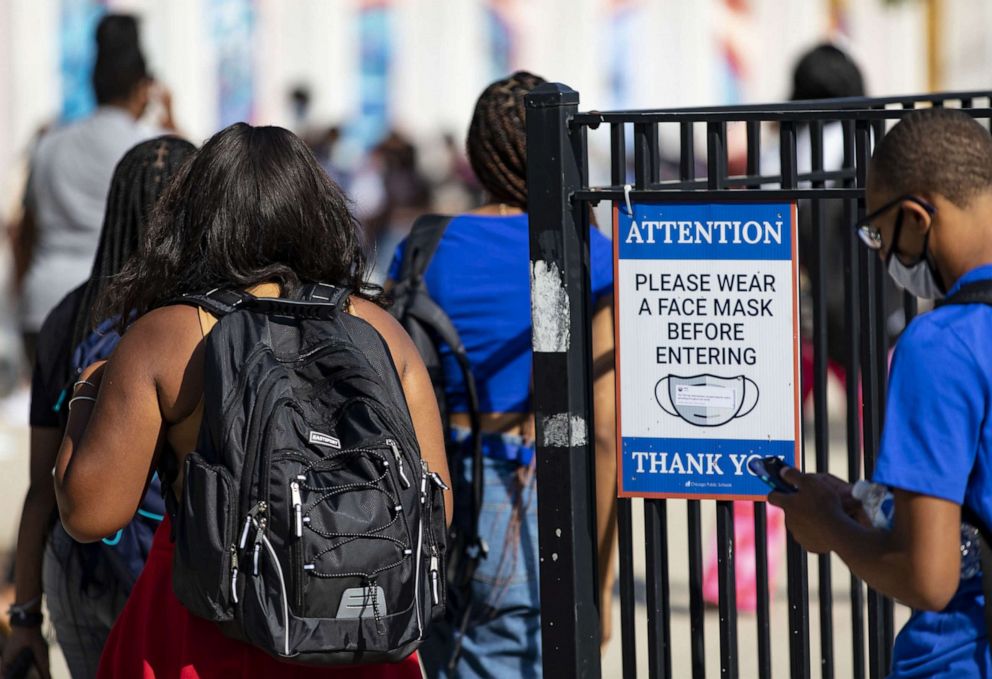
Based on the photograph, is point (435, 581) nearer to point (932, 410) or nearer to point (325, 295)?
point (325, 295)

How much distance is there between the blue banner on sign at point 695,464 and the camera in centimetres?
296

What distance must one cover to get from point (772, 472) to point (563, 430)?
0.68 m

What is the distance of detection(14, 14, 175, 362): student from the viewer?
5543mm

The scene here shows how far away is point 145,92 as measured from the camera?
221 inches

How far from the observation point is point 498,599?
12.8 feet

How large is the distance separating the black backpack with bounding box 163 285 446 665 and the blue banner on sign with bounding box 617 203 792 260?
640 millimetres

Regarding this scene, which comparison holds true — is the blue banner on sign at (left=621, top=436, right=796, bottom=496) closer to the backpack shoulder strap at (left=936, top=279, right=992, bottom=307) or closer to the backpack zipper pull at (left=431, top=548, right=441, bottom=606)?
the backpack zipper pull at (left=431, top=548, right=441, bottom=606)

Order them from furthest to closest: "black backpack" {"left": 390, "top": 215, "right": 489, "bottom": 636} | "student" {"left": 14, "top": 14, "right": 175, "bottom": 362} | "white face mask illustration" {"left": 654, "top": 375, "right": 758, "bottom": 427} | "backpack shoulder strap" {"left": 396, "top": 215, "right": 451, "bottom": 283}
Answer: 1. "student" {"left": 14, "top": 14, "right": 175, "bottom": 362}
2. "backpack shoulder strap" {"left": 396, "top": 215, "right": 451, "bottom": 283}
3. "black backpack" {"left": 390, "top": 215, "right": 489, "bottom": 636}
4. "white face mask illustration" {"left": 654, "top": 375, "right": 758, "bottom": 427}

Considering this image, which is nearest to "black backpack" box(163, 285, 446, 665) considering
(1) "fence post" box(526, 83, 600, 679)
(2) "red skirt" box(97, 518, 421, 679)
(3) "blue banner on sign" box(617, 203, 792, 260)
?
(2) "red skirt" box(97, 518, 421, 679)

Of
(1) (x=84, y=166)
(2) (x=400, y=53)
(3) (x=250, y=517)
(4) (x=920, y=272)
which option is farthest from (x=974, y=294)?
(2) (x=400, y=53)

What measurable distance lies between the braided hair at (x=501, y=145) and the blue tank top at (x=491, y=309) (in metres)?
0.13

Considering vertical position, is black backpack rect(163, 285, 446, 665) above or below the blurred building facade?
below

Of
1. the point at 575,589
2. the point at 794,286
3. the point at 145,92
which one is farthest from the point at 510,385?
the point at 145,92

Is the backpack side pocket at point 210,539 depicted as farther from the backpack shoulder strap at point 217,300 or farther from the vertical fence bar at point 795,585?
the vertical fence bar at point 795,585
